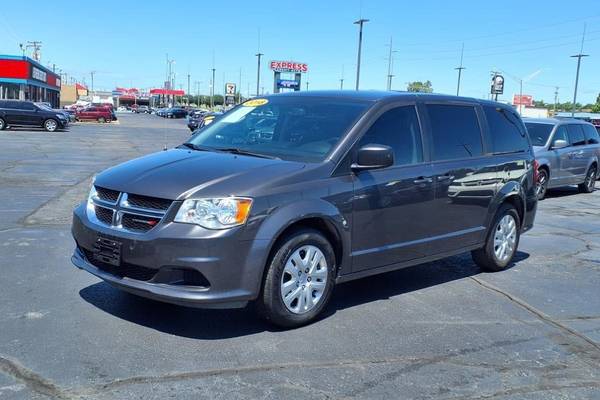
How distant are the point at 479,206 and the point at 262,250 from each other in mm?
3071

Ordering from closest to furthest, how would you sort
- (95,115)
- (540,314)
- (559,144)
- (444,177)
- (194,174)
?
(194,174) < (540,314) < (444,177) < (559,144) < (95,115)

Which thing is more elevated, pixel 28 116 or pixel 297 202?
pixel 297 202

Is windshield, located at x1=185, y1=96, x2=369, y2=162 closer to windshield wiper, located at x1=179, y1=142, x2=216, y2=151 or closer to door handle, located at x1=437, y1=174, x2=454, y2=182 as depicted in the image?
windshield wiper, located at x1=179, y1=142, x2=216, y2=151

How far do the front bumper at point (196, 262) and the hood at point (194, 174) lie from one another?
11.5 inches

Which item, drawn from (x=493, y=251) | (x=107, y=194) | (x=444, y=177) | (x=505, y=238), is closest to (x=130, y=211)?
(x=107, y=194)

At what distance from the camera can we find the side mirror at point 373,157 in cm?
521

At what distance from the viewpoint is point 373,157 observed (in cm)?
520

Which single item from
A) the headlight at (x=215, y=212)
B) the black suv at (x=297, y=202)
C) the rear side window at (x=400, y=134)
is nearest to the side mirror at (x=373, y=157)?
the black suv at (x=297, y=202)

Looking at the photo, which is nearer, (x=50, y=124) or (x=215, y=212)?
(x=215, y=212)

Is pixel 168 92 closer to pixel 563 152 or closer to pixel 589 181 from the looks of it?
pixel 589 181

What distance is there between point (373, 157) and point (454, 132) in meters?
1.69

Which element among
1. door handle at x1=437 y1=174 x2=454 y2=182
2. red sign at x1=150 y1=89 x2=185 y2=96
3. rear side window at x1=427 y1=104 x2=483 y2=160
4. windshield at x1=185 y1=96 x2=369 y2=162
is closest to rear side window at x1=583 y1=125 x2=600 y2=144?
rear side window at x1=427 y1=104 x2=483 y2=160

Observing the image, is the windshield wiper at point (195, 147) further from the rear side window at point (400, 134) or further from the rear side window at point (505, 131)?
the rear side window at point (505, 131)

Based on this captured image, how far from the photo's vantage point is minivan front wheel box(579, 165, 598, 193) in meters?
16.2
